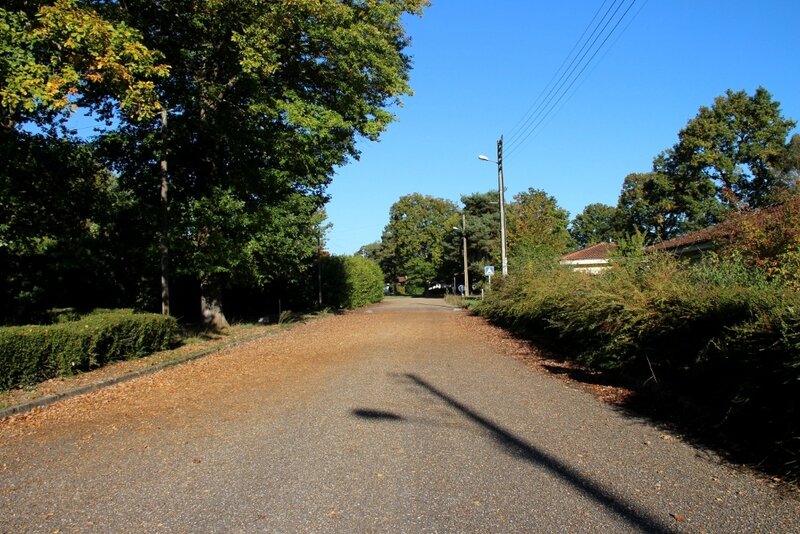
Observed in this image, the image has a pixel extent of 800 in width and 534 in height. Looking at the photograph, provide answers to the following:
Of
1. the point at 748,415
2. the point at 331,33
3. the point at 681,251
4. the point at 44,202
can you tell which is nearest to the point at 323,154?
the point at 331,33

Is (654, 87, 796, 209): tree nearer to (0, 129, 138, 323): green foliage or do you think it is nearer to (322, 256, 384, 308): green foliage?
(322, 256, 384, 308): green foliage

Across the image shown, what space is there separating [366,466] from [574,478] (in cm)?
174

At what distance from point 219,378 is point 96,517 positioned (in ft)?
21.7

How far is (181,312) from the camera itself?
2348 cm

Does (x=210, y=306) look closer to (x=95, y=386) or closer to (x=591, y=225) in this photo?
(x=95, y=386)

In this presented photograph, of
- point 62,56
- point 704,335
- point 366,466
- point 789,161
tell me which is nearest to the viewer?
point 366,466

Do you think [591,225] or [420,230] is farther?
[591,225]

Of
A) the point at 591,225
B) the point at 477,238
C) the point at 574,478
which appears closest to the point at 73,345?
the point at 574,478

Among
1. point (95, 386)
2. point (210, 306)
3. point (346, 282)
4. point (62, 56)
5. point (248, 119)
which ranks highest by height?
point (248, 119)

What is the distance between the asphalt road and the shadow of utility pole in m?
0.02

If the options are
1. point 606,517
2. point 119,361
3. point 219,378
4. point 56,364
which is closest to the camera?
point 606,517

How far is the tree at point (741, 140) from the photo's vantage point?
3925 cm

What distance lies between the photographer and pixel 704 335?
6.87 metres

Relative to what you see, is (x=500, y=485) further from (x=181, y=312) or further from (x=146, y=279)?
(x=181, y=312)
